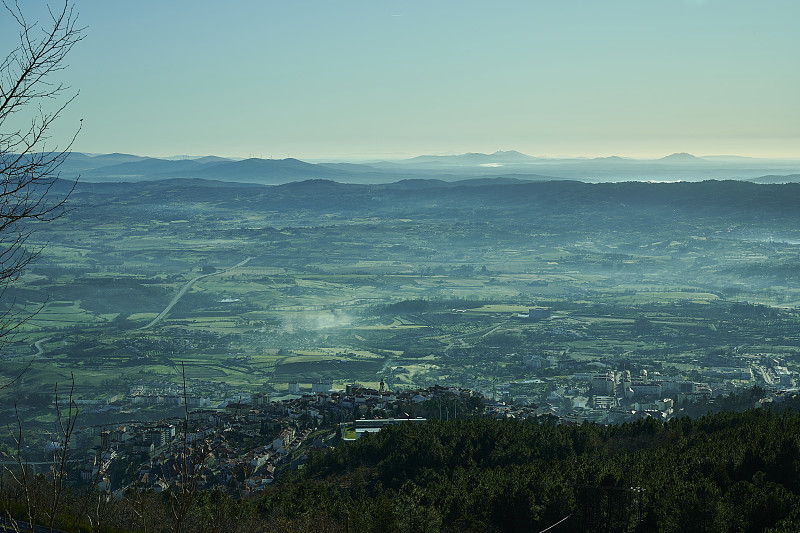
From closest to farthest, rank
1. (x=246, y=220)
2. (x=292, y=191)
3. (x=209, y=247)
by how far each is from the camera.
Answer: (x=209, y=247) → (x=246, y=220) → (x=292, y=191)

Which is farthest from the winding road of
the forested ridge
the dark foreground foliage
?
the dark foreground foliage

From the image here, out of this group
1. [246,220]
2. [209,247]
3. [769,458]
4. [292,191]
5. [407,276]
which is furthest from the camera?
[292,191]

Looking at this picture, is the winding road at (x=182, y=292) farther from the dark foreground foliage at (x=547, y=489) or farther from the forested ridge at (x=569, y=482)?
the dark foreground foliage at (x=547, y=489)

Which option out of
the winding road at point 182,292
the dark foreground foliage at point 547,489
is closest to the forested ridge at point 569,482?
the dark foreground foliage at point 547,489

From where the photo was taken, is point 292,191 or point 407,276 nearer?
point 407,276

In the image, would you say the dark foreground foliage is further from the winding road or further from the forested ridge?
the winding road

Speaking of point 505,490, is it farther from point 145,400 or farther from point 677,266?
point 677,266

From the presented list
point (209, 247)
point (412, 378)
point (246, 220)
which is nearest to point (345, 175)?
point (246, 220)
